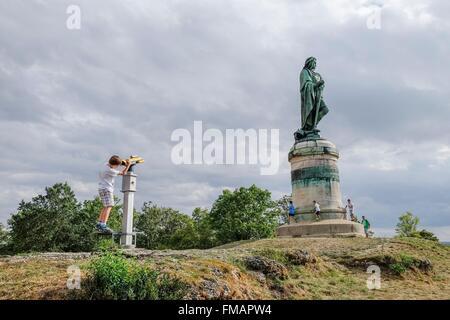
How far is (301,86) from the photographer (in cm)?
2312

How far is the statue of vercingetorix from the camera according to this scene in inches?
880

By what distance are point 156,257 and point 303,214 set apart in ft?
40.3

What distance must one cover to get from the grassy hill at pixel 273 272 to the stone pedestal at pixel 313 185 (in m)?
3.96

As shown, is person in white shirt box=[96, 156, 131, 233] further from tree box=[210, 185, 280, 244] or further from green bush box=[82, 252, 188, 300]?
tree box=[210, 185, 280, 244]

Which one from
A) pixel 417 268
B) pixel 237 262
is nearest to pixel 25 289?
pixel 237 262

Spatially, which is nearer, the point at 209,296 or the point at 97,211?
the point at 209,296

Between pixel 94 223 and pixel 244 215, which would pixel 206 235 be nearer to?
pixel 244 215

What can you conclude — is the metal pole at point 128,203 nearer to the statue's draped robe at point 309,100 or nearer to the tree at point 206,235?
the statue's draped robe at point 309,100

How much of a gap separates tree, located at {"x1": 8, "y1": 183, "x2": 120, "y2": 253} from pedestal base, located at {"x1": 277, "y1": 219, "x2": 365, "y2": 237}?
68.5ft

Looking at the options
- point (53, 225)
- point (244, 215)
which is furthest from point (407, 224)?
point (53, 225)

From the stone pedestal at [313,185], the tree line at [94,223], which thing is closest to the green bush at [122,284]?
the stone pedestal at [313,185]

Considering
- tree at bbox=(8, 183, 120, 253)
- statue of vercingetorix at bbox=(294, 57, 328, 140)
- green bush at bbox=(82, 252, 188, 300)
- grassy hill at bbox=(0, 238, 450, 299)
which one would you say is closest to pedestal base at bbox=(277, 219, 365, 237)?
grassy hill at bbox=(0, 238, 450, 299)
